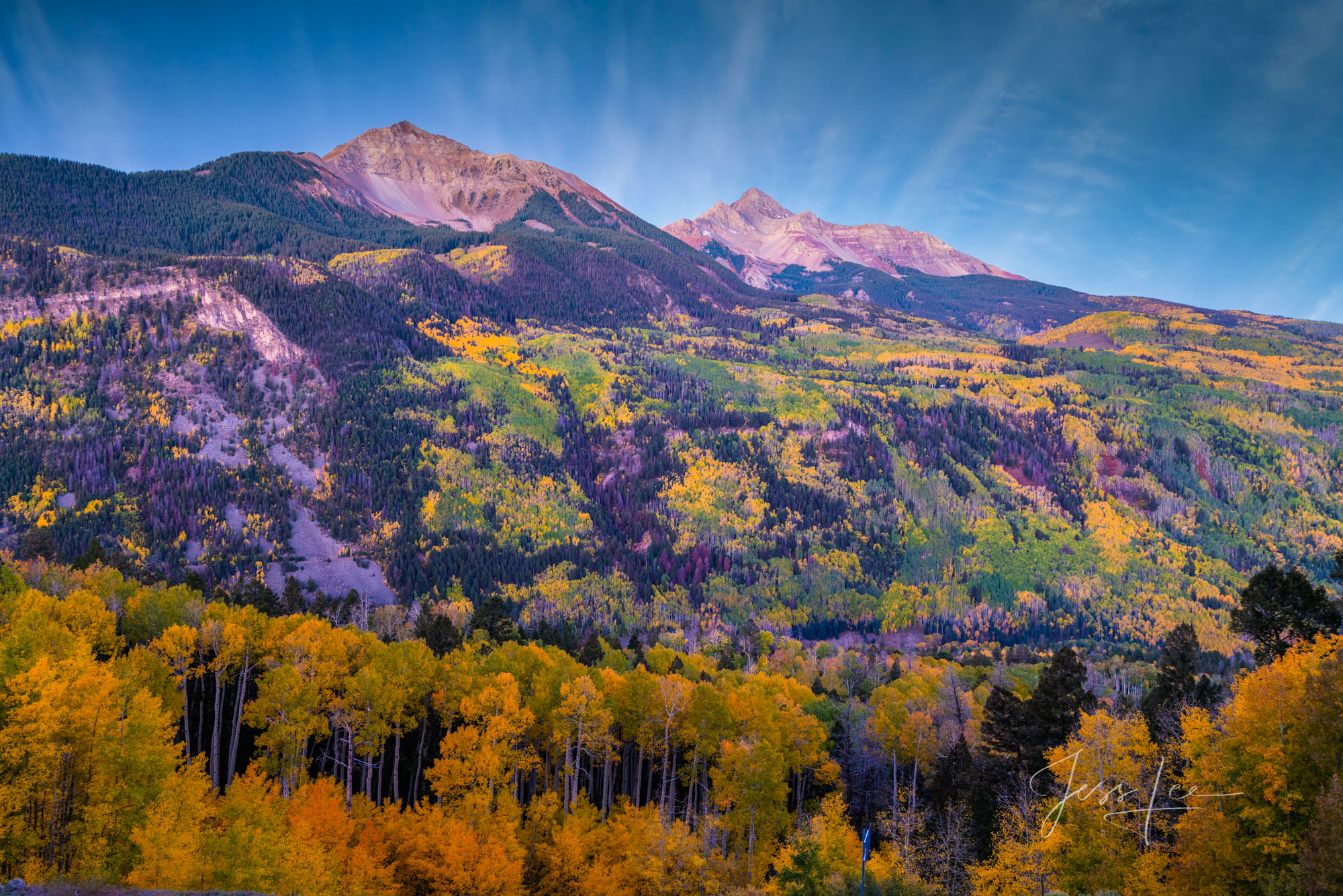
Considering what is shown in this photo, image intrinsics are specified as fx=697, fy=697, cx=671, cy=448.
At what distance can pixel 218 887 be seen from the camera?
3759 cm

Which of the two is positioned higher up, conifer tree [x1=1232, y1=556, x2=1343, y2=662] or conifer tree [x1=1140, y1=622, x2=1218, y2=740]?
conifer tree [x1=1232, y1=556, x2=1343, y2=662]

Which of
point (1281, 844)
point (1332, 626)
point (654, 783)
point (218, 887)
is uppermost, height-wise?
point (1332, 626)

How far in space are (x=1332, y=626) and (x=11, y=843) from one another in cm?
7652

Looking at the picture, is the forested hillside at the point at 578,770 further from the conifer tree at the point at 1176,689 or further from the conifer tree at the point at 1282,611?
the conifer tree at the point at 1282,611

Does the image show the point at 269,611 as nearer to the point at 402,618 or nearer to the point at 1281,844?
the point at 402,618

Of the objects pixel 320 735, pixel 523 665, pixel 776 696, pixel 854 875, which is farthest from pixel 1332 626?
pixel 320 735

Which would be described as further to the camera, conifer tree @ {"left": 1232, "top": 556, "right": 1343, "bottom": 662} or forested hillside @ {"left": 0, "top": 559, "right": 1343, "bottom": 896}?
conifer tree @ {"left": 1232, "top": 556, "right": 1343, "bottom": 662}
